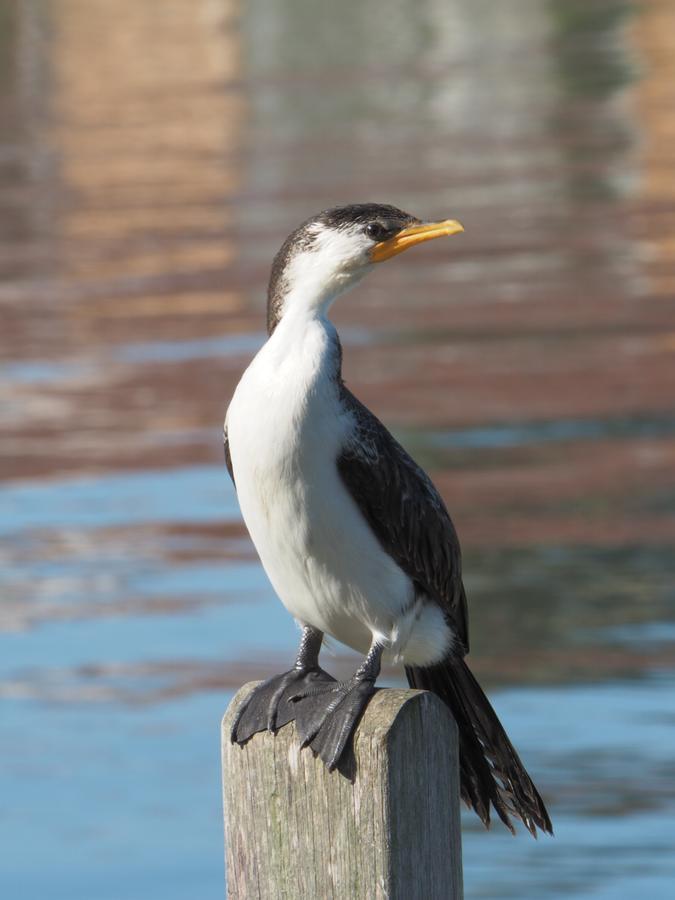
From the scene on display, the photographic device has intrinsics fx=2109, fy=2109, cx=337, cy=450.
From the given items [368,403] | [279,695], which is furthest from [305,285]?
[368,403]

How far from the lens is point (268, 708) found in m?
3.63

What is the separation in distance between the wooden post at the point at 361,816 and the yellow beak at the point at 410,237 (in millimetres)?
911

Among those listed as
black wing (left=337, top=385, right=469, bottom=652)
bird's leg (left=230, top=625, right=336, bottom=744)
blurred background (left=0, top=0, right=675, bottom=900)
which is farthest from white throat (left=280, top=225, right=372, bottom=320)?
blurred background (left=0, top=0, right=675, bottom=900)

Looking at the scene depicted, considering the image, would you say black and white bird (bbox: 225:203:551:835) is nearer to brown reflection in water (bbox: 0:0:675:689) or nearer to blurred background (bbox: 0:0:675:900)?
blurred background (bbox: 0:0:675:900)

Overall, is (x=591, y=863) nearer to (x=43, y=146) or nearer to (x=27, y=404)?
(x=27, y=404)

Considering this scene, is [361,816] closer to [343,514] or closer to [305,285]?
[343,514]

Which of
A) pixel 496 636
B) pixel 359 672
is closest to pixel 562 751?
pixel 496 636

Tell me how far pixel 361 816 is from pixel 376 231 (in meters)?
1.18

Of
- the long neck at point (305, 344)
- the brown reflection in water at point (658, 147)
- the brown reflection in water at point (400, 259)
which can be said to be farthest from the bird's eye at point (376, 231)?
the brown reflection in water at point (658, 147)

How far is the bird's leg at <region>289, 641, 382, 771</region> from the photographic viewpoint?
3387 mm

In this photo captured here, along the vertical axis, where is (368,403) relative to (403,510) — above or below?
below

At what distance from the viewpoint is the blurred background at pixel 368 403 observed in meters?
6.73

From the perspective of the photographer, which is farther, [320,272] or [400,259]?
[400,259]

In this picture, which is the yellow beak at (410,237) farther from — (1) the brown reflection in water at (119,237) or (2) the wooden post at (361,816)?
(1) the brown reflection in water at (119,237)
